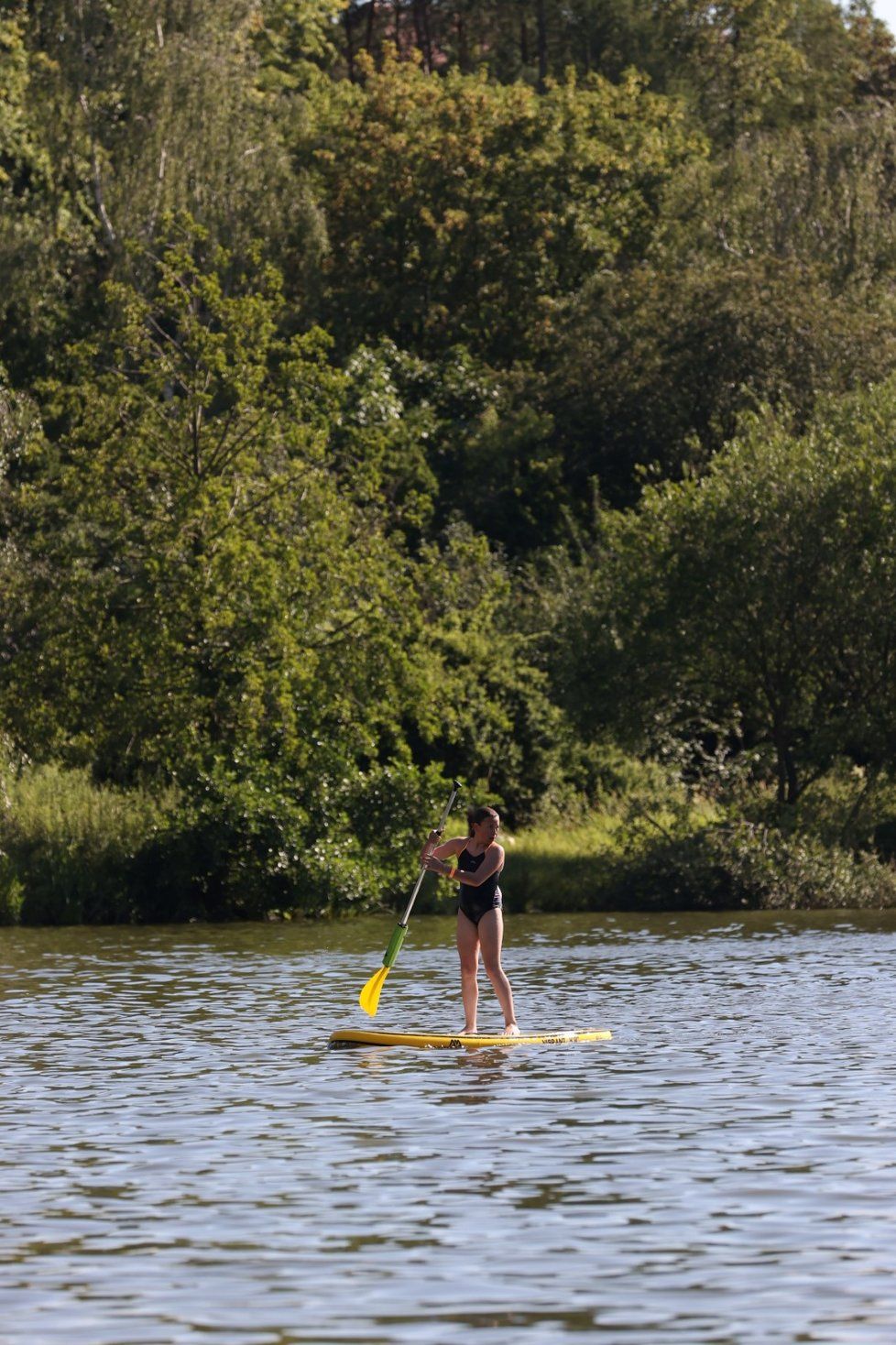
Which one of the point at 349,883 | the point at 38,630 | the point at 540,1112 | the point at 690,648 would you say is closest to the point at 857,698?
the point at 690,648

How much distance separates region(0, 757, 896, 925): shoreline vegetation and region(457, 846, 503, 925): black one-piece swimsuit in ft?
47.2

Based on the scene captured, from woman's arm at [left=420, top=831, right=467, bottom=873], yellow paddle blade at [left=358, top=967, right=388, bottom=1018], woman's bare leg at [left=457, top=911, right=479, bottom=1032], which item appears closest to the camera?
woman's arm at [left=420, top=831, right=467, bottom=873]

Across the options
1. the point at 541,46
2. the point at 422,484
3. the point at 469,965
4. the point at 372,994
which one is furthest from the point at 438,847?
the point at 541,46

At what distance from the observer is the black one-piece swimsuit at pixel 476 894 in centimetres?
1800

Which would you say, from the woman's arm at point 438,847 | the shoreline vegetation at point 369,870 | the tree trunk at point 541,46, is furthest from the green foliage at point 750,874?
the tree trunk at point 541,46

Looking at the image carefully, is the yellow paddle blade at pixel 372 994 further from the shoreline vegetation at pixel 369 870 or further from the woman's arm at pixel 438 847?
the shoreline vegetation at pixel 369 870

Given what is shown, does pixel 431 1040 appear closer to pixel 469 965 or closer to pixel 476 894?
pixel 469 965

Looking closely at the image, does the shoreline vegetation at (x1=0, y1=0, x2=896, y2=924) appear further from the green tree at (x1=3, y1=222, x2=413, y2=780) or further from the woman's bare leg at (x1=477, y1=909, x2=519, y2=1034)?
the woman's bare leg at (x1=477, y1=909, x2=519, y2=1034)

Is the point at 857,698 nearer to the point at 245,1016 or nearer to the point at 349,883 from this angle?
the point at 349,883

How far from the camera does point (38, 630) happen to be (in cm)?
3609

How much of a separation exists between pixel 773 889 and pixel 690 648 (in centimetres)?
498

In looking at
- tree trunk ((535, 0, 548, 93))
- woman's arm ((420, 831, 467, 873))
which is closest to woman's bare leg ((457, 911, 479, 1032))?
woman's arm ((420, 831, 467, 873))

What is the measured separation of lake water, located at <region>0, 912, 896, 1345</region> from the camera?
29.6 ft

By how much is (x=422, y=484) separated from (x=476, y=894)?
3475cm
